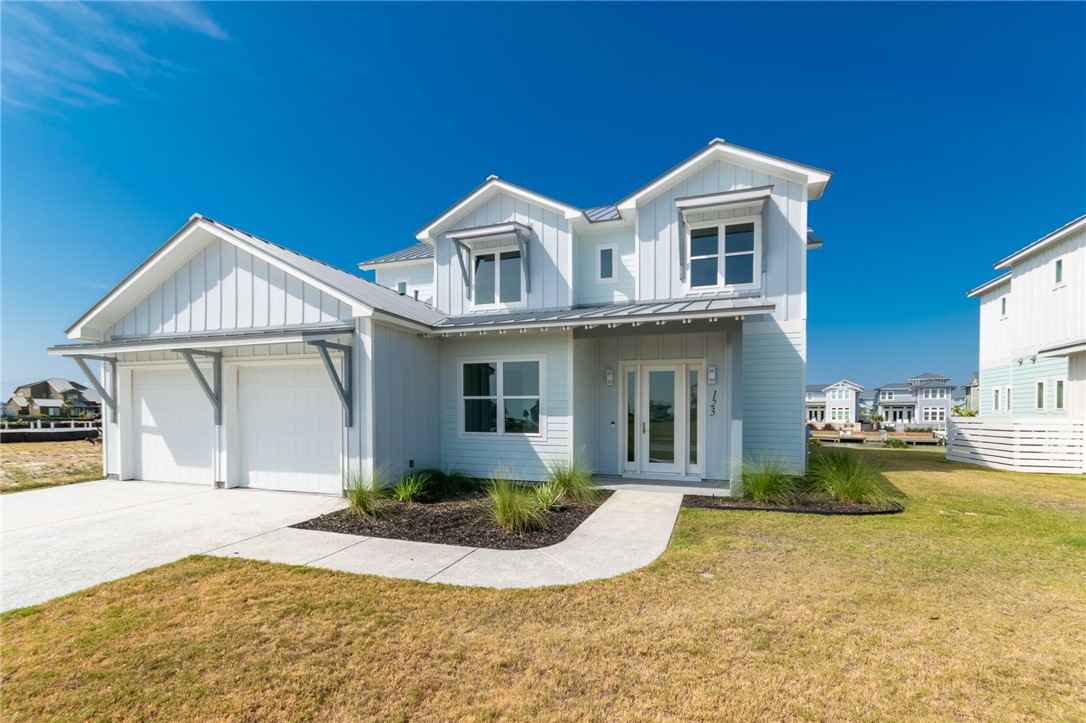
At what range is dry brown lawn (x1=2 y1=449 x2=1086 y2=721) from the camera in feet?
8.34

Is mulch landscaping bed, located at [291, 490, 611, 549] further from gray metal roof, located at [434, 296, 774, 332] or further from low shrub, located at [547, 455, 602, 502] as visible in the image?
gray metal roof, located at [434, 296, 774, 332]

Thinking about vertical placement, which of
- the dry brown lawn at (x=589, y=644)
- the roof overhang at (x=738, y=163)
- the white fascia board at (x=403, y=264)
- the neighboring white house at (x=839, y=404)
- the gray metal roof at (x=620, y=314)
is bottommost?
the neighboring white house at (x=839, y=404)

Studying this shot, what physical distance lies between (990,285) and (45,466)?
1290 inches

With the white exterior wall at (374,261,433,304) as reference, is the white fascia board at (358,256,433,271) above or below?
above

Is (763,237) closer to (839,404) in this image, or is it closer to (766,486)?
(766,486)

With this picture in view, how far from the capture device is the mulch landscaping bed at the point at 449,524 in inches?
228

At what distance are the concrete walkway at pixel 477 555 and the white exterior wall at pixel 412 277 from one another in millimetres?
10196

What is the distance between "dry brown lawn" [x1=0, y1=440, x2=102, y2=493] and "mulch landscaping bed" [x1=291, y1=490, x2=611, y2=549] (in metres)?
7.85

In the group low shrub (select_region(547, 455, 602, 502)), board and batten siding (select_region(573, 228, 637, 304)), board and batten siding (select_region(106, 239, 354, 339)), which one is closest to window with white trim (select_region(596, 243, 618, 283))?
board and batten siding (select_region(573, 228, 637, 304))

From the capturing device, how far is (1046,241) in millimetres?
14203

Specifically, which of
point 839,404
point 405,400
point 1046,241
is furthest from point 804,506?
point 839,404

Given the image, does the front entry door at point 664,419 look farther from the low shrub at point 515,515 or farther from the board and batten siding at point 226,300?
the board and batten siding at point 226,300

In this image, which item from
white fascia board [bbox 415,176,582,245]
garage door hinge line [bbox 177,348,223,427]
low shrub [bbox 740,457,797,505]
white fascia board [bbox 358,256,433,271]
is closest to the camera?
low shrub [bbox 740,457,797,505]

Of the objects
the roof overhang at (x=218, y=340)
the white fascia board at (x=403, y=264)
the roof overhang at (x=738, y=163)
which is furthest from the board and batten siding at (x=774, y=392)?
the white fascia board at (x=403, y=264)
